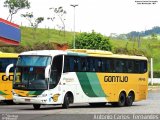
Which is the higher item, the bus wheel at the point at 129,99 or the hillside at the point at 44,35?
the hillside at the point at 44,35

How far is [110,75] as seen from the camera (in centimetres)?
2891

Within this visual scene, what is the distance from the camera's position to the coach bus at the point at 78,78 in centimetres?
2473

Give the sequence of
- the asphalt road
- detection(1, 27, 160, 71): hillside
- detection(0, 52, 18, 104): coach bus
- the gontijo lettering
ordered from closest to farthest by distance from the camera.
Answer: the asphalt road < the gontijo lettering < detection(0, 52, 18, 104): coach bus < detection(1, 27, 160, 71): hillside

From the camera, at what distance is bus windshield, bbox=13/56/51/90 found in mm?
24672

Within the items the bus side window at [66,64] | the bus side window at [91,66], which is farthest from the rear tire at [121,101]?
the bus side window at [66,64]

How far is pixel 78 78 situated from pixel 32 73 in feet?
9.40

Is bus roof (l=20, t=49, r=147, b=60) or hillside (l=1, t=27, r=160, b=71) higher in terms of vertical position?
hillside (l=1, t=27, r=160, b=71)

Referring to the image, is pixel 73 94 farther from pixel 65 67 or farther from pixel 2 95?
pixel 2 95

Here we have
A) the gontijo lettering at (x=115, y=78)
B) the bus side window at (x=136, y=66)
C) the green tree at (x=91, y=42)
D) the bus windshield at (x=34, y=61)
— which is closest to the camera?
the bus windshield at (x=34, y=61)

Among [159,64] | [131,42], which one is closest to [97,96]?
[159,64]

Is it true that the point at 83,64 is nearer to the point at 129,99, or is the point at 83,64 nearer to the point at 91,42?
the point at 129,99

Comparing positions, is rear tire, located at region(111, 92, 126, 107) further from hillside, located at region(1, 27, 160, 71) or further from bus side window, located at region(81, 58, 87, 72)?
hillside, located at region(1, 27, 160, 71)

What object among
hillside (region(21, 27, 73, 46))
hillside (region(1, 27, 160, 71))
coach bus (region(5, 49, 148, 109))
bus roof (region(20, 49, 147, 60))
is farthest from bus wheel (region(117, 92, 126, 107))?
hillside (region(21, 27, 73, 46))

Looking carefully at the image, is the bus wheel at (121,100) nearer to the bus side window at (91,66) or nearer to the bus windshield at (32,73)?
the bus side window at (91,66)
